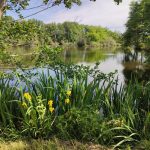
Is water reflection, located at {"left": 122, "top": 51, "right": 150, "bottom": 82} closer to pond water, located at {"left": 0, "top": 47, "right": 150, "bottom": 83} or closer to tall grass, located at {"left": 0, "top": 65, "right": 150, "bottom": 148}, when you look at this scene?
pond water, located at {"left": 0, "top": 47, "right": 150, "bottom": 83}

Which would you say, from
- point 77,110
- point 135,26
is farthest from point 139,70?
point 135,26

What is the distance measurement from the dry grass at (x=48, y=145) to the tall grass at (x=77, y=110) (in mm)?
194

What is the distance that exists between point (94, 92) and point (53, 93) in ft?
2.48

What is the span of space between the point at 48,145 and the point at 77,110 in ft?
2.98

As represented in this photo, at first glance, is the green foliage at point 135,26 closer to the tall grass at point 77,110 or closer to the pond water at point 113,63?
the pond water at point 113,63

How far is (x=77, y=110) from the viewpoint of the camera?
5.87m

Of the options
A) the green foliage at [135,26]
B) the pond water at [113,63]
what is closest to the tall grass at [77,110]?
the pond water at [113,63]

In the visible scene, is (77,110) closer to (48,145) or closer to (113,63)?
(48,145)

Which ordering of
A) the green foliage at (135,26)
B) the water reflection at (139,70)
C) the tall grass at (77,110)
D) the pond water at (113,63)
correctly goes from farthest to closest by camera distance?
the green foliage at (135,26) < the water reflection at (139,70) < the pond water at (113,63) < the tall grass at (77,110)

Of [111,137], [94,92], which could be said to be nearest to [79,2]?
[94,92]

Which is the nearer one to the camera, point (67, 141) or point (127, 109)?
point (67, 141)

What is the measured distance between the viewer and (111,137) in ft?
18.5

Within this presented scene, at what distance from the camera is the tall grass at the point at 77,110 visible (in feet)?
18.6

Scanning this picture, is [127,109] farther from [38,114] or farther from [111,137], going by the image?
[38,114]
